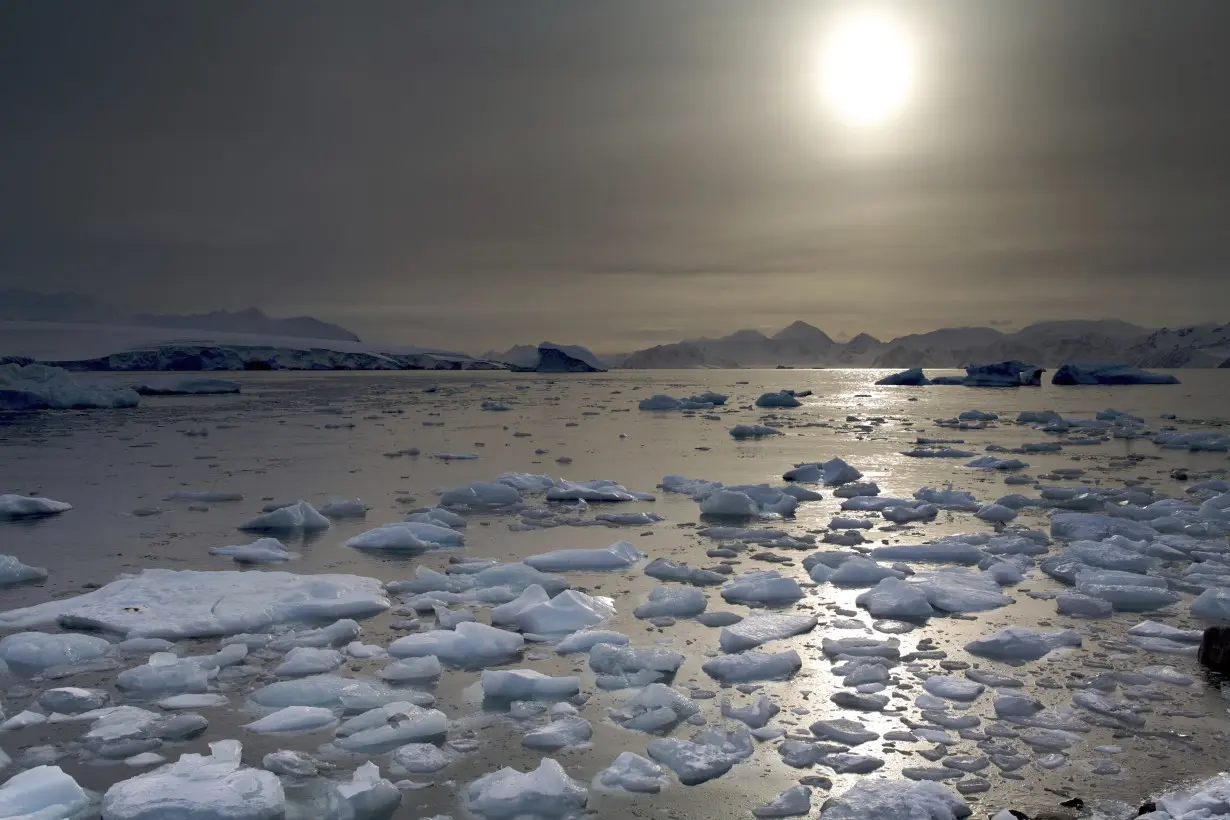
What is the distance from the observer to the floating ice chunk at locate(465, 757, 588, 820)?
289 cm

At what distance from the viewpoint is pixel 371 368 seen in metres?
83.9

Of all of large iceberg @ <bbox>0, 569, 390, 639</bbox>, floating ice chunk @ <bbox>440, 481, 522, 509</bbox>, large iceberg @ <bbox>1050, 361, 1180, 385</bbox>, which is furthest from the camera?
large iceberg @ <bbox>1050, 361, 1180, 385</bbox>

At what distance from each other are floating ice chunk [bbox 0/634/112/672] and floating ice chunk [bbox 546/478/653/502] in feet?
18.6

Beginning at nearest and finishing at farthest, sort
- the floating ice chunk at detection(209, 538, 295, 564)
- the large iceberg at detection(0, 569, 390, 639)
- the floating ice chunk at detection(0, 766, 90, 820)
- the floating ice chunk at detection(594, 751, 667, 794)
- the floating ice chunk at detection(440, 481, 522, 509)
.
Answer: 1. the floating ice chunk at detection(0, 766, 90, 820)
2. the floating ice chunk at detection(594, 751, 667, 794)
3. the large iceberg at detection(0, 569, 390, 639)
4. the floating ice chunk at detection(209, 538, 295, 564)
5. the floating ice chunk at detection(440, 481, 522, 509)

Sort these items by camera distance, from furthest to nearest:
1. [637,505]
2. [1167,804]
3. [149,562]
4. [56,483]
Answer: [56,483] → [637,505] → [149,562] → [1167,804]

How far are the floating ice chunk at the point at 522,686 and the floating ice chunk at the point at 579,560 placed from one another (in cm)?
243

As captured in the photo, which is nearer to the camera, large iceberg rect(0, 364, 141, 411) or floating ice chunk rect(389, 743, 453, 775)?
floating ice chunk rect(389, 743, 453, 775)

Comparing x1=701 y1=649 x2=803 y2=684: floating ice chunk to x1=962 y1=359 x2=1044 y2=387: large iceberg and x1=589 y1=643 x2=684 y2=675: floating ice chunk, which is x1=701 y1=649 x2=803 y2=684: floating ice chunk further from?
x1=962 y1=359 x2=1044 y2=387: large iceberg

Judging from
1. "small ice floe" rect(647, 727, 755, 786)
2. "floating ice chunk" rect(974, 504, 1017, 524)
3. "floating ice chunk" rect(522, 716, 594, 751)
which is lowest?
"floating ice chunk" rect(522, 716, 594, 751)

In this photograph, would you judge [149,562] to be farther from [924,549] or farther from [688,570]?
[924,549]

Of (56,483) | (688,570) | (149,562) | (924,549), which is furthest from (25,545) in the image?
(924,549)

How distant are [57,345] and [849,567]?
81.2 m

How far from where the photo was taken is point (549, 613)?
5.02 metres

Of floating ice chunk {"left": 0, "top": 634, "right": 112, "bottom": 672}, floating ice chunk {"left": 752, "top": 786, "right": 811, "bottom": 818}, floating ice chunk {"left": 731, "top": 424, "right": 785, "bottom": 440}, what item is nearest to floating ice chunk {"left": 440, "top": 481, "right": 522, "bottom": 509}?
floating ice chunk {"left": 0, "top": 634, "right": 112, "bottom": 672}
